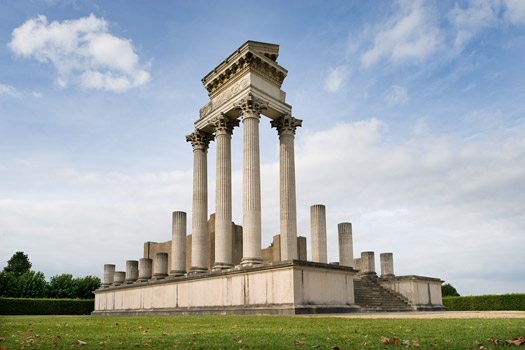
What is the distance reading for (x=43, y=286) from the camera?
54719 mm

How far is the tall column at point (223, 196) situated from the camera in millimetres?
26250

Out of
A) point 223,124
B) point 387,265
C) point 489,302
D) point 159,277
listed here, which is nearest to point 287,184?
point 223,124

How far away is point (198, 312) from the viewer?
2505 cm

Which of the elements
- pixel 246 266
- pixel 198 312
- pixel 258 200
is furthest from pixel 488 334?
pixel 198 312

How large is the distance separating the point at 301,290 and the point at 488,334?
→ 11.7m

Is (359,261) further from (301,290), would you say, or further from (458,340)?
(458,340)

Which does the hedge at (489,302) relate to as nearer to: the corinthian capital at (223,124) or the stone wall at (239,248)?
the stone wall at (239,248)

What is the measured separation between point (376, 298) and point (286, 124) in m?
12.9

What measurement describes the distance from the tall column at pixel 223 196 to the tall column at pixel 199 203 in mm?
3037

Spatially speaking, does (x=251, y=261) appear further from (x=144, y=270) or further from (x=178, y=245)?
(x=144, y=270)

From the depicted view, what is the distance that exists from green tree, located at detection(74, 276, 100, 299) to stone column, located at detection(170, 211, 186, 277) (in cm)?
3078

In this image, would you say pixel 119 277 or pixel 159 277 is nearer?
pixel 159 277

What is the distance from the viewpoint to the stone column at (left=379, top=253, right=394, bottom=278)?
31.5 meters

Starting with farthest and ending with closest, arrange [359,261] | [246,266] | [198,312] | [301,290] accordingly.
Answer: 1. [359,261]
2. [198,312]
3. [246,266]
4. [301,290]
